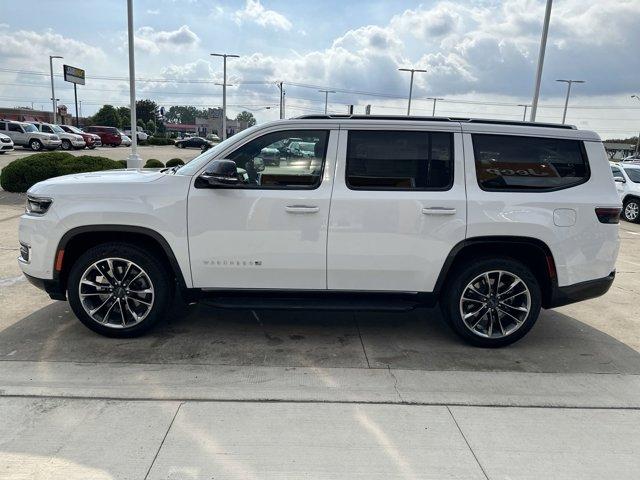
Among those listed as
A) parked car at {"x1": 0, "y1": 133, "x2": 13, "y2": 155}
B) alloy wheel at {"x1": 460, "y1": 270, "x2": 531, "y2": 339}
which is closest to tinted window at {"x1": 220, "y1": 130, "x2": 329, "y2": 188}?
alloy wheel at {"x1": 460, "y1": 270, "x2": 531, "y2": 339}

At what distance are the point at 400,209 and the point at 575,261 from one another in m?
1.57

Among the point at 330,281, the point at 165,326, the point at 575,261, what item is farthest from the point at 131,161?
the point at 575,261

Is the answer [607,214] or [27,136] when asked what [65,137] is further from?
[607,214]

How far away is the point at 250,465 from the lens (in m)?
2.75

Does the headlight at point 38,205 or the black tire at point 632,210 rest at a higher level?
the headlight at point 38,205

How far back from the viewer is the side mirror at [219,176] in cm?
386

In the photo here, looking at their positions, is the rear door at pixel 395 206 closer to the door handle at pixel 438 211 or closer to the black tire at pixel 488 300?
the door handle at pixel 438 211

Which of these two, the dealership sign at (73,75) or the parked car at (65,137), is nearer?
the parked car at (65,137)

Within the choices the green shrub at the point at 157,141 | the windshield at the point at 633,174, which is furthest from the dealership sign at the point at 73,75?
the windshield at the point at 633,174

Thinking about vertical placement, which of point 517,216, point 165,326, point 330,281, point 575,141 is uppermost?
point 575,141

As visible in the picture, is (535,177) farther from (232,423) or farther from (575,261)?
(232,423)

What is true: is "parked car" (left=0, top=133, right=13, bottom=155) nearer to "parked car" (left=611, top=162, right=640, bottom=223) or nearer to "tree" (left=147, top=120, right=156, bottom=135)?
"parked car" (left=611, top=162, right=640, bottom=223)

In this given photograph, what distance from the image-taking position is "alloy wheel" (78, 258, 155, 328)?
421 cm

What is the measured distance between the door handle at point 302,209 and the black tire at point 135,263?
1.20m
